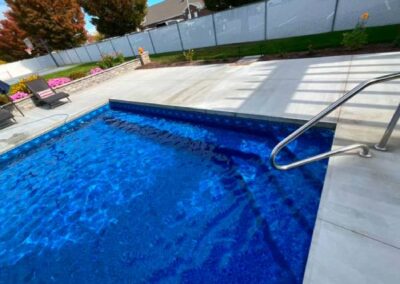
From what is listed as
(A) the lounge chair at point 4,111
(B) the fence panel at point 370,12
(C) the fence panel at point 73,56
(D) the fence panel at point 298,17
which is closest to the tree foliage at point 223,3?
(D) the fence panel at point 298,17

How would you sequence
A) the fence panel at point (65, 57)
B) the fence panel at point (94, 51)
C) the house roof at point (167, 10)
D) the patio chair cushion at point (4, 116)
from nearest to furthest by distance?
1. the patio chair cushion at point (4, 116)
2. the fence panel at point (94, 51)
3. the fence panel at point (65, 57)
4. the house roof at point (167, 10)

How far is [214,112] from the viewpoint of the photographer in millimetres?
5328

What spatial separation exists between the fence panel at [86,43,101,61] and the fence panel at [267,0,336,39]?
17.8 meters

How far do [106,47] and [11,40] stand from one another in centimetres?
2162

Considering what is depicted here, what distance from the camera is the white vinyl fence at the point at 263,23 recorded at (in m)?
8.73

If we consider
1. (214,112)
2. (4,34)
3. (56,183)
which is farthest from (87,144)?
(4,34)

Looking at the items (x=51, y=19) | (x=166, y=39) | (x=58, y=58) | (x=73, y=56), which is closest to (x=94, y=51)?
(x=73, y=56)

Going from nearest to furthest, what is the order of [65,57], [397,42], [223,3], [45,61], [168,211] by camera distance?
[168,211]
[397,42]
[223,3]
[65,57]
[45,61]

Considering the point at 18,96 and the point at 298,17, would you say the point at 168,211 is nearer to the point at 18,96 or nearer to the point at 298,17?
the point at 18,96

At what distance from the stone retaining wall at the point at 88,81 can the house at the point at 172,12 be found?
18.8 meters

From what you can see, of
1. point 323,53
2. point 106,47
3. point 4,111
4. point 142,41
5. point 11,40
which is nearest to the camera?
point 323,53

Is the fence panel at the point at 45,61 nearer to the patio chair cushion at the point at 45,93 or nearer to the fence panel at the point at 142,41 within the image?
the fence panel at the point at 142,41

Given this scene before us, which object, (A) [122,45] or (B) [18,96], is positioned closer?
(B) [18,96]

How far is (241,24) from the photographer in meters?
12.2
